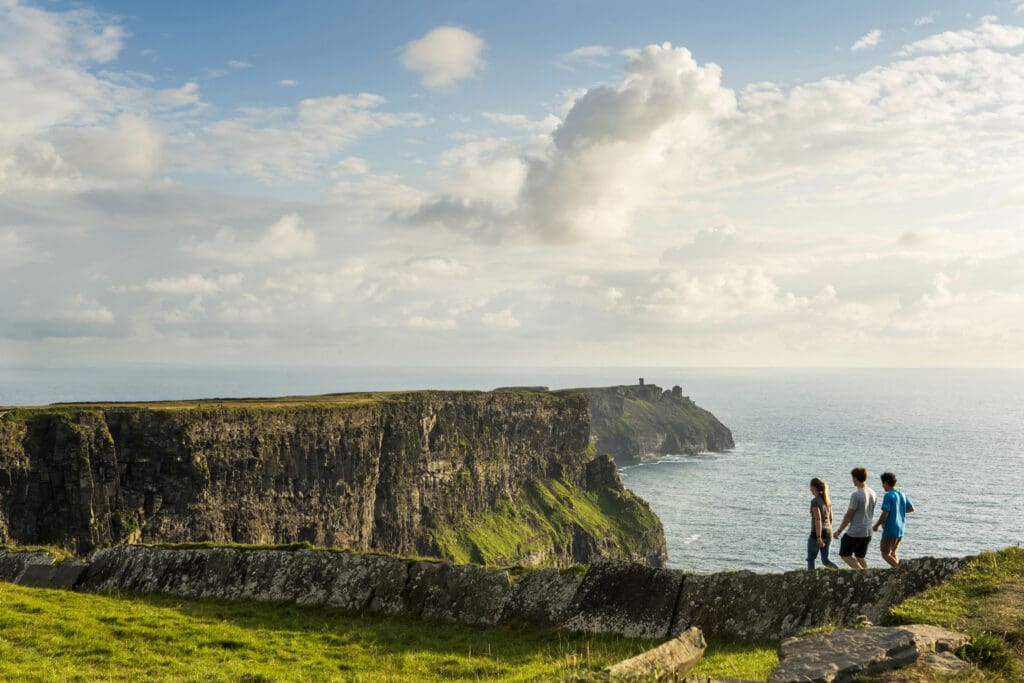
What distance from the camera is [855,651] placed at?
310 inches

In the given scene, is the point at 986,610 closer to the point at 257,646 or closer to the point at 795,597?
the point at 795,597

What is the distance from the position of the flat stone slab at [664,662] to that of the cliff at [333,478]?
A: 55.7m

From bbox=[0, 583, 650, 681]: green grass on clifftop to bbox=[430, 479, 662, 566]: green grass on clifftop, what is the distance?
110 meters

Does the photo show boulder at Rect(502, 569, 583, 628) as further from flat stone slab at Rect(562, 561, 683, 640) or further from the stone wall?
flat stone slab at Rect(562, 561, 683, 640)

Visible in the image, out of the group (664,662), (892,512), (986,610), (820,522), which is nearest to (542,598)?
(664,662)

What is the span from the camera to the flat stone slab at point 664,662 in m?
7.75

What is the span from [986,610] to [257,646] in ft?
36.7

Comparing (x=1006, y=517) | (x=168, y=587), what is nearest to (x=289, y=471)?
(x=168, y=587)

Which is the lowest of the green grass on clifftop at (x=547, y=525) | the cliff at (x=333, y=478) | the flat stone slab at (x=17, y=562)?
the green grass on clifftop at (x=547, y=525)

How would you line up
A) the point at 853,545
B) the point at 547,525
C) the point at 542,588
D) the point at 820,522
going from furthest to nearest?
the point at 547,525
the point at 820,522
the point at 853,545
the point at 542,588

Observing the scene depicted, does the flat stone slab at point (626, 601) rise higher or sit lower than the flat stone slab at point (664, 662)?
lower

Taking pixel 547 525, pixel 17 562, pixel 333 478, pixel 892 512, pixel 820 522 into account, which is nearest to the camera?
pixel 892 512

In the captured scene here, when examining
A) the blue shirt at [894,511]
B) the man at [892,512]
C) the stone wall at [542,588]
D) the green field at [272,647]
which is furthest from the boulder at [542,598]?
the blue shirt at [894,511]

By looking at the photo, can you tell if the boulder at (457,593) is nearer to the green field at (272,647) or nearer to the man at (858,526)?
the green field at (272,647)
